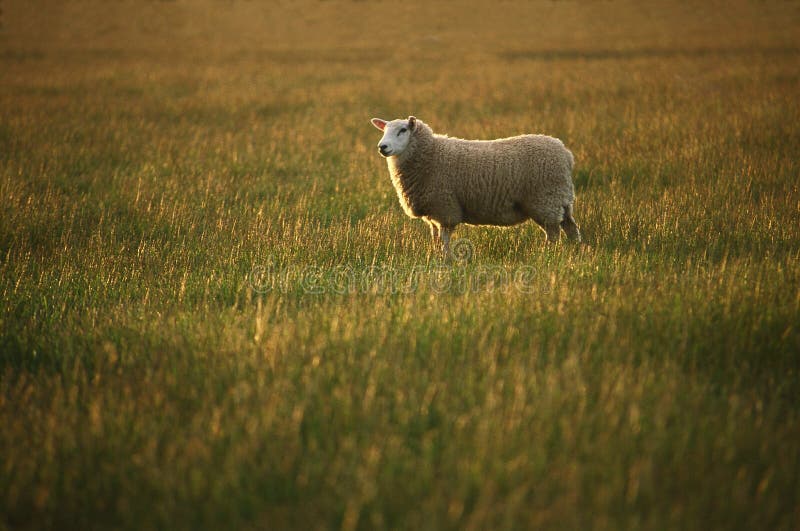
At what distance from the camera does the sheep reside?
607cm

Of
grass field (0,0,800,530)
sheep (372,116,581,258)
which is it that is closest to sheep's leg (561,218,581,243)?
sheep (372,116,581,258)

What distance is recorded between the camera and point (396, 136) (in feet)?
20.2

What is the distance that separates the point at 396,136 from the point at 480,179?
902mm

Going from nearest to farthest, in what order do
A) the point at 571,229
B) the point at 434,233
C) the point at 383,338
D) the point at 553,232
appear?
the point at 383,338 → the point at 553,232 → the point at 571,229 → the point at 434,233

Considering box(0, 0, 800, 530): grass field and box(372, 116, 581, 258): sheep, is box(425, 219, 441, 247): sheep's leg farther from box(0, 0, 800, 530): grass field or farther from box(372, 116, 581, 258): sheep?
box(0, 0, 800, 530): grass field

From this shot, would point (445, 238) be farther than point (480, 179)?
Yes

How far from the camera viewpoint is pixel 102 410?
3.35 meters

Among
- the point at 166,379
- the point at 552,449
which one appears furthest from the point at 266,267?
the point at 552,449

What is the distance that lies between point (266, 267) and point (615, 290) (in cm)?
302

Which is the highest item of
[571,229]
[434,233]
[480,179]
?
[480,179]

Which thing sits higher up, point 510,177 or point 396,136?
point 396,136

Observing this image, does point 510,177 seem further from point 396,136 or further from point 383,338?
point 383,338

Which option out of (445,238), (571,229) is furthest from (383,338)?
(571,229)

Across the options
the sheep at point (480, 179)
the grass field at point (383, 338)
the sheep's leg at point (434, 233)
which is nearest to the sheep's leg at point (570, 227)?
the sheep at point (480, 179)
